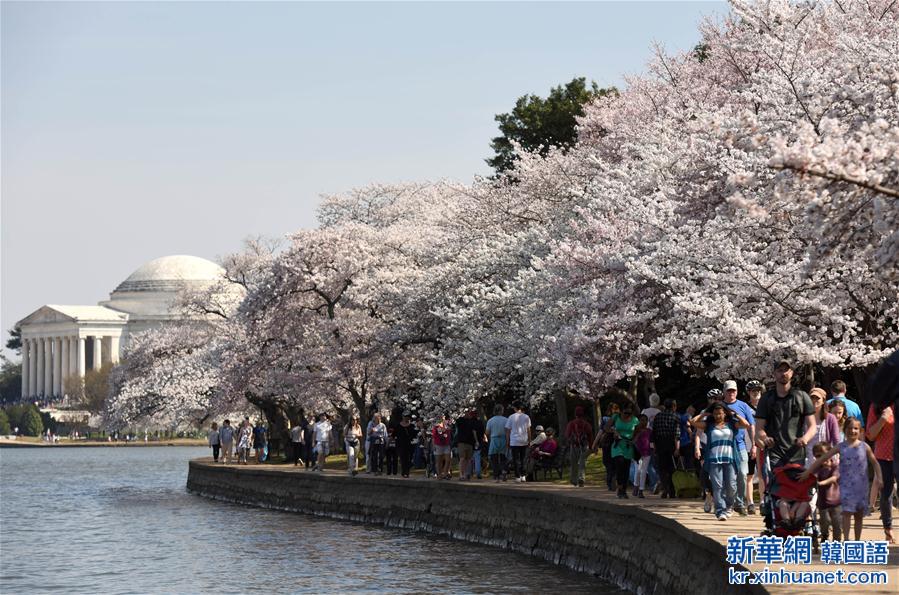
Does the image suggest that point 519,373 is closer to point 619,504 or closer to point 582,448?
point 582,448

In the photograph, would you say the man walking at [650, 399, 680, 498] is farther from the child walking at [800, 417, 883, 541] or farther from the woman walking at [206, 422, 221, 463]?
the woman walking at [206, 422, 221, 463]

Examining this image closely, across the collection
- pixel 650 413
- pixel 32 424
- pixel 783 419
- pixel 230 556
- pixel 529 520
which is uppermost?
pixel 32 424

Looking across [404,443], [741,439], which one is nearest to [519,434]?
[404,443]

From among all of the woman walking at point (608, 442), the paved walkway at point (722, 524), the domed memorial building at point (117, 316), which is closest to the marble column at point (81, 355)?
the domed memorial building at point (117, 316)

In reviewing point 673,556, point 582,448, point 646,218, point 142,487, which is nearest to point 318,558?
point 582,448

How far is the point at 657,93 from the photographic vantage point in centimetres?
4009

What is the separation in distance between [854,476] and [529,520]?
11569mm

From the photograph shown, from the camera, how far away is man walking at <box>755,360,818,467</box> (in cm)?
1532

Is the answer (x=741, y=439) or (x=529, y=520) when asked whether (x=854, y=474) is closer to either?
(x=741, y=439)

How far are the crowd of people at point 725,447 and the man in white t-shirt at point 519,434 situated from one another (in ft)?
0.08

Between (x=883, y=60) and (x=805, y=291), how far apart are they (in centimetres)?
346

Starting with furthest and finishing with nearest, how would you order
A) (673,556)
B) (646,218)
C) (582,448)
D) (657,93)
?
(657,93) < (582,448) < (646,218) < (673,556)

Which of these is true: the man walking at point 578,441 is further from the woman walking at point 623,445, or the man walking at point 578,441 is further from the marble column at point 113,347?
the marble column at point 113,347

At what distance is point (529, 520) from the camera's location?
2647 centimetres
